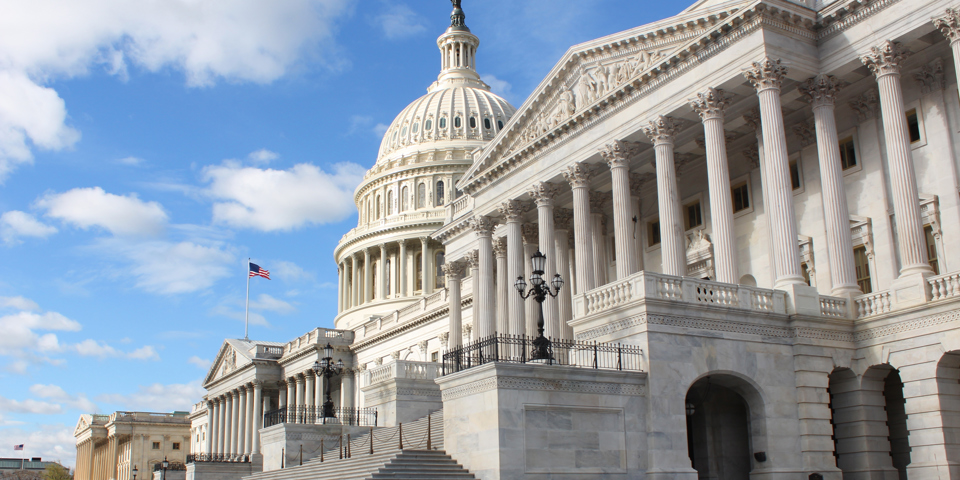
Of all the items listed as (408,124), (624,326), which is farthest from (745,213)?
(408,124)

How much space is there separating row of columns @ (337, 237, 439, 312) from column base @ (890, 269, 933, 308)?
245ft

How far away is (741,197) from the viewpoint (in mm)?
39562

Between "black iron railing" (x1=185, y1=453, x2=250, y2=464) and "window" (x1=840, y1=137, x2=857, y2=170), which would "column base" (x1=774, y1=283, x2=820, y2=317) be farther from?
"black iron railing" (x1=185, y1=453, x2=250, y2=464)

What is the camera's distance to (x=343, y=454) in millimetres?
36906

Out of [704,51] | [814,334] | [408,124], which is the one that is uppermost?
[408,124]

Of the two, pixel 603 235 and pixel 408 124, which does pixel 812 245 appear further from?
pixel 408 124

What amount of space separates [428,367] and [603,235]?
11.1 m

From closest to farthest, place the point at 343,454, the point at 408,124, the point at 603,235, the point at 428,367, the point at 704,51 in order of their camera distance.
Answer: the point at 704,51 < the point at 343,454 < the point at 428,367 < the point at 603,235 < the point at 408,124

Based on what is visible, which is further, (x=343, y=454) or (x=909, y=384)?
(x=343, y=454)

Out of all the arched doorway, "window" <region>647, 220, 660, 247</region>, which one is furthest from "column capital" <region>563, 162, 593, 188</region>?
the arched doorway

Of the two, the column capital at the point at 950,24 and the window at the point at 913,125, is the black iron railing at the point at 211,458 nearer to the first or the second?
the window at the point at 913,125

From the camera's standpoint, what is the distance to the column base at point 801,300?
2883 cm

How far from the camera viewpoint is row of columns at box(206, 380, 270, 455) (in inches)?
3524

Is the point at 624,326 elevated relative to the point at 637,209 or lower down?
lower down
